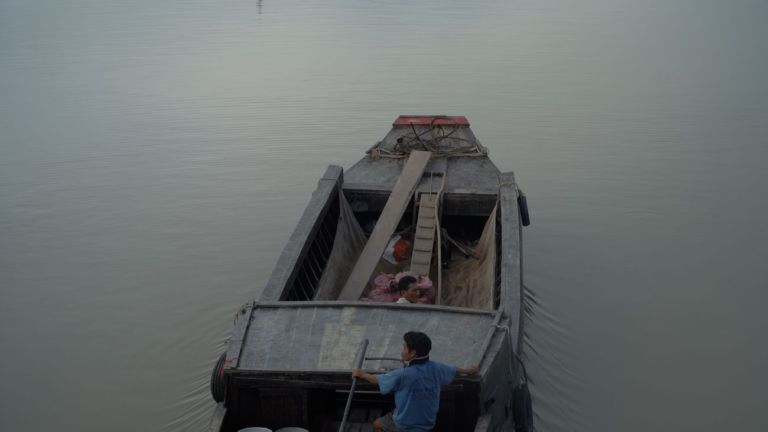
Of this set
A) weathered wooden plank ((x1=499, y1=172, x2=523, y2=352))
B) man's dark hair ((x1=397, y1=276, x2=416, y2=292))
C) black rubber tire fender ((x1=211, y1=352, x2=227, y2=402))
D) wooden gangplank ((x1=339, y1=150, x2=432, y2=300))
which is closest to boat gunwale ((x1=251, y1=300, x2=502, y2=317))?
weathered wooden plank ((x1=499, y1=172, x2=523, y2=352))

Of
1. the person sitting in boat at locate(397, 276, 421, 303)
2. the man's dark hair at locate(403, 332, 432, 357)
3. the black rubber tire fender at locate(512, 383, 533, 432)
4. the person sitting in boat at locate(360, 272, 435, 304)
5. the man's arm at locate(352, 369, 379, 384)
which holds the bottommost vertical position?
the black rubber tire fender at locate(512, 383, 533, 432)

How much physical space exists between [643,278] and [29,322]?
264 inches

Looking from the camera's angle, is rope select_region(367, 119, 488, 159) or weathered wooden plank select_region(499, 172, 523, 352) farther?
rope select_region(367, 119, 488, 159)

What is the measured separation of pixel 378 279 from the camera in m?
7.24

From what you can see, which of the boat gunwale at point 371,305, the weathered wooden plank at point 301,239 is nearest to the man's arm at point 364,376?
the boat gunwale at point 371,305

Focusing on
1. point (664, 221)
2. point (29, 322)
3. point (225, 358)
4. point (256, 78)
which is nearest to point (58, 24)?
point (256, 78)

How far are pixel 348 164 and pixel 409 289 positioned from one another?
576 cm

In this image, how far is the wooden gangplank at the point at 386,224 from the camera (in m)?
7.09

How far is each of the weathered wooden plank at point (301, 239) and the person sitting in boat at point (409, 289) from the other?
895 millimetres

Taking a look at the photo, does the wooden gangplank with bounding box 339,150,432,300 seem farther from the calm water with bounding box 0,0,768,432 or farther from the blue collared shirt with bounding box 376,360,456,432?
the blue collared shirt with bounding box 376,360,456,432

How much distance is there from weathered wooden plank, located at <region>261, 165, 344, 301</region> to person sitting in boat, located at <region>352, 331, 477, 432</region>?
171 cm

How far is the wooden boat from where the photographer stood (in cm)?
490

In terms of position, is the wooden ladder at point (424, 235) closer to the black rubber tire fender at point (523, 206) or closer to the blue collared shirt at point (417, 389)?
the black rubber tire fender at point (523, 206)

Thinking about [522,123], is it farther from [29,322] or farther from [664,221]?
[29,322]
